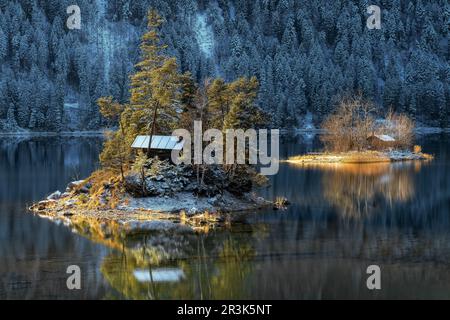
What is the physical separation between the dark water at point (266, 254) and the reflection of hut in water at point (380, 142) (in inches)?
2064

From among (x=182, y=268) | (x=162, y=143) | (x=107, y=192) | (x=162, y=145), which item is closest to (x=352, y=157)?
(x=162, y=143)

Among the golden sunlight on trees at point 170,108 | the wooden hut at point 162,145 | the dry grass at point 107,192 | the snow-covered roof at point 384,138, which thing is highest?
the golden sunlight on trees at point 170,108

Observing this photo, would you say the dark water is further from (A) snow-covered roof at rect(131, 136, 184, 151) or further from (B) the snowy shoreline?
(A) snow-covered roof at rect(131, 136, 184, 151)

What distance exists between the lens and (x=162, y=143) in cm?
5347

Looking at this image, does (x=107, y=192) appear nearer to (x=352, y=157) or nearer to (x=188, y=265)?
(x=188, y=265)

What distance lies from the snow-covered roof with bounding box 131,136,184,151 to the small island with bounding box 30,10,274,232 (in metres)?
0.08

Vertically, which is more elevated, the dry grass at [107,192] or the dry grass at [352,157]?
the dry grass at [107,192]

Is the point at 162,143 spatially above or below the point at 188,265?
above

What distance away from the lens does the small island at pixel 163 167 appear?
50000 millimetres

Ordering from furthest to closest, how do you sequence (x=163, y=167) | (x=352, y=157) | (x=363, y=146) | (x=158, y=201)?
(x=363, y=146)
(x=352, y=157)
(x=163, y=167)
(x=158, y=201)

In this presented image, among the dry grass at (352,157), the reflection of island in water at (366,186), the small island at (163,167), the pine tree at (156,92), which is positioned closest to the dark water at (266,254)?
the reflection of island in water at (366,186)

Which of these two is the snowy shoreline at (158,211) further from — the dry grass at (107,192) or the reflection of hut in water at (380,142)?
the reflection of hut in water at (380,142)

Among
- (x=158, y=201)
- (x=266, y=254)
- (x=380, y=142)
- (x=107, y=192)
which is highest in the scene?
(x=380, y=142)

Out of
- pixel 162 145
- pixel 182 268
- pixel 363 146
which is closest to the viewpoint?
pixel 182 268
